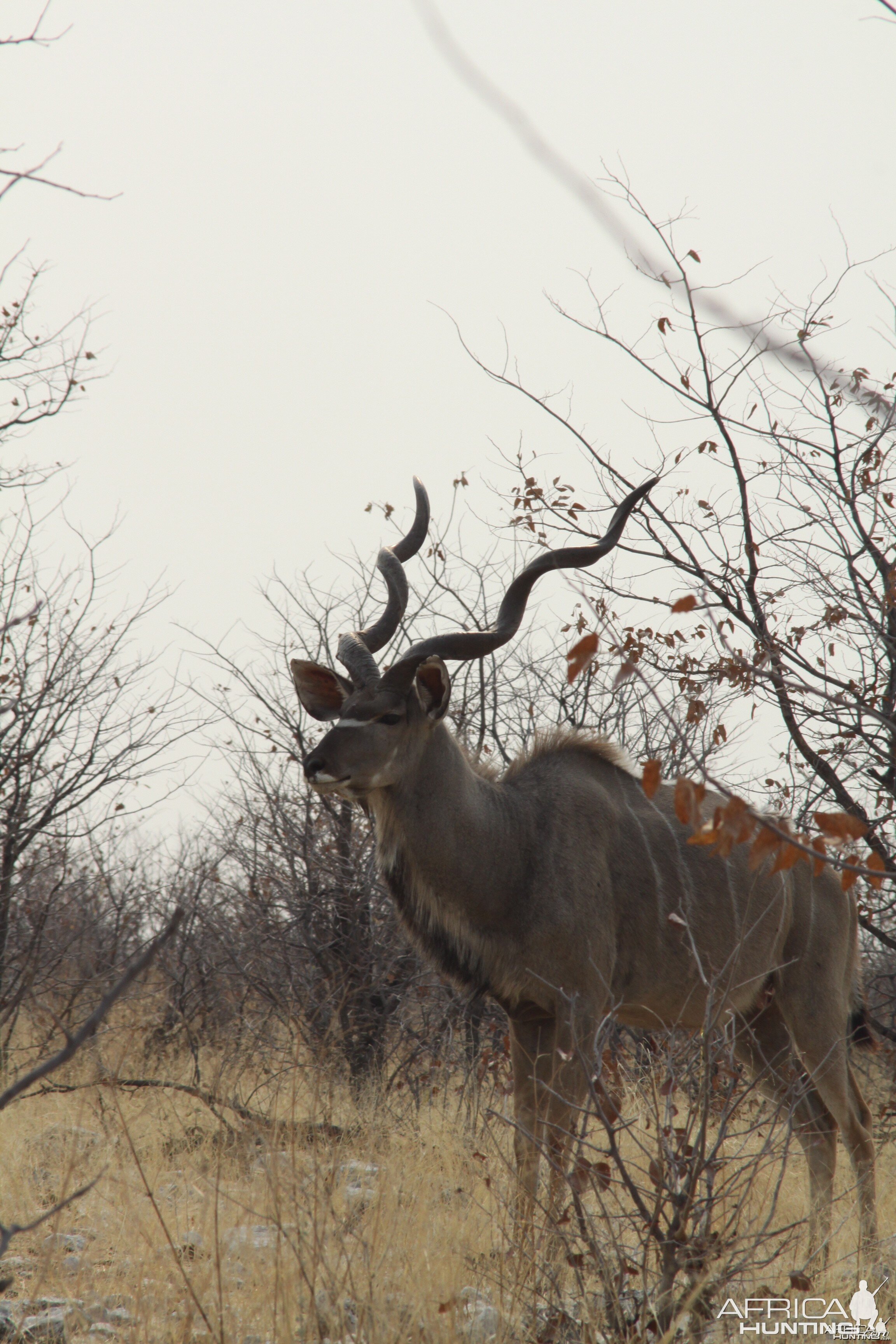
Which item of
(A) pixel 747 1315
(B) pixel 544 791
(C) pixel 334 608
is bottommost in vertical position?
(A) pixel 747 1315

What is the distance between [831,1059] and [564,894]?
155cm

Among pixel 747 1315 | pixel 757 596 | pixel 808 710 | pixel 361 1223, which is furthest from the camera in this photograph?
pixel 757 596

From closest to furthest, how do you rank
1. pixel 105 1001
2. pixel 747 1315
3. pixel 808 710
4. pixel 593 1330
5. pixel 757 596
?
pixel 105 1001, pixel 593 1330, pixel 747 1315, pixel 808 710, pixel 757 596

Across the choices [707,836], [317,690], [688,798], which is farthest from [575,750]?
[688,798]

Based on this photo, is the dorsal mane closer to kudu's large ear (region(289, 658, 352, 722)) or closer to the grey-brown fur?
the grey-brown fur

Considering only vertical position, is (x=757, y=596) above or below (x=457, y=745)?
above

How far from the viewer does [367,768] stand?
460 centimetres

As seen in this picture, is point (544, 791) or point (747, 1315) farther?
point (544, 791)

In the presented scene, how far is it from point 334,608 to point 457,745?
3.36 metres

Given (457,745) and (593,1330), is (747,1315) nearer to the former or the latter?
(593,1330)

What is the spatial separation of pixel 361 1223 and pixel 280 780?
4.38 m

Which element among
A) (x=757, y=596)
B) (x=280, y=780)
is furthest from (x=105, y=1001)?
(x=280, y=780)

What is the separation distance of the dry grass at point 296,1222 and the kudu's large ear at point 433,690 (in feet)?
4.94

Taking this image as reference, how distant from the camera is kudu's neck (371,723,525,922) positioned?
465 centimetres
